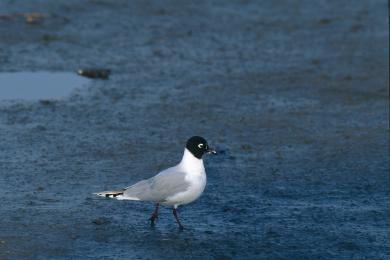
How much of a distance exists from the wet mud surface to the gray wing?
242 mm

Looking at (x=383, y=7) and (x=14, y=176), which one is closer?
(x=14, y=176)

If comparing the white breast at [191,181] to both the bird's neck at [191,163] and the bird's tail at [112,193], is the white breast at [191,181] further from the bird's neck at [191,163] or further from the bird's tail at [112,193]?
the bird's tail at [112,193]

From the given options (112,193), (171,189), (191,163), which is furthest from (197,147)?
(112,193)

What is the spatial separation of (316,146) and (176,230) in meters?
2.86

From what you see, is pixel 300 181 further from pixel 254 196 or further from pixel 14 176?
→ pixel 14 176

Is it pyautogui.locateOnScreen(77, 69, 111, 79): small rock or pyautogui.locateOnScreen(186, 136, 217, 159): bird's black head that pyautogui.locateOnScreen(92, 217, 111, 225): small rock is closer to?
pyautogui.locateOnScreen(186, 136, 217, 159): bird's black head

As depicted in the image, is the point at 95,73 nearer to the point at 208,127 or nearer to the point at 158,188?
the point at 208,127

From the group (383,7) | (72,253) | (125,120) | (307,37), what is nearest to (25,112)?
(125,120)

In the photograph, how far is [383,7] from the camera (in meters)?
17.6

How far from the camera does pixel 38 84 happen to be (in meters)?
13.0

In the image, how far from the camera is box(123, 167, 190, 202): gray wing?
870 cm

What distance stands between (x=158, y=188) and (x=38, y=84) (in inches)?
185

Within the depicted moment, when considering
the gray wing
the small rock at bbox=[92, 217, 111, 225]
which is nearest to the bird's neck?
the gray wing

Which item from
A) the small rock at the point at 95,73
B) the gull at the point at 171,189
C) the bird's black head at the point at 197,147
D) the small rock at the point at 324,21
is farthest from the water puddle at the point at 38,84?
the small rock at the point at 324,21
